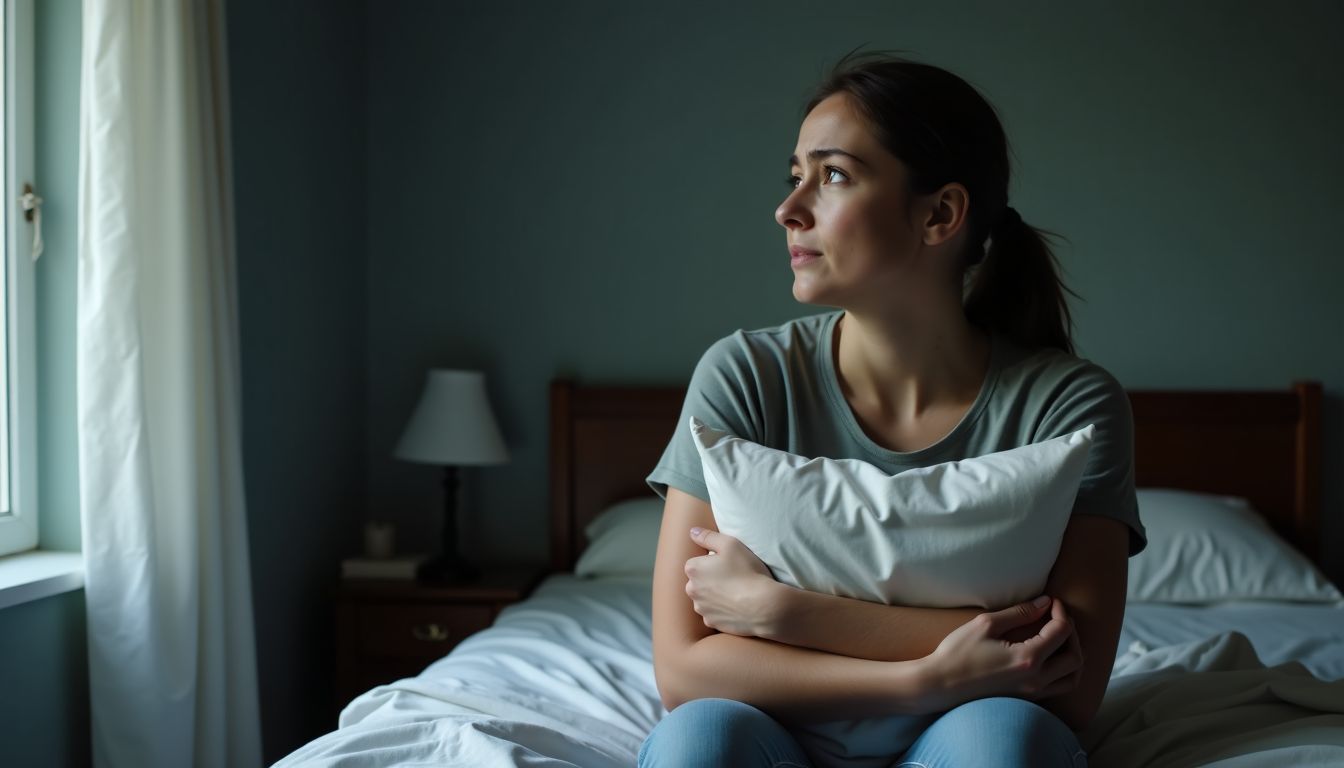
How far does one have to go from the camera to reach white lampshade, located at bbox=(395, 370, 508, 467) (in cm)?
296

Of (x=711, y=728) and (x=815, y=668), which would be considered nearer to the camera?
(x=711, y=728)

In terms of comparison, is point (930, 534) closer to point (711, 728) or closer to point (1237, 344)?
point (711, 728)

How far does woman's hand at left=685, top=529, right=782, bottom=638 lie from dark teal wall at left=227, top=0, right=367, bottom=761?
1654 mm

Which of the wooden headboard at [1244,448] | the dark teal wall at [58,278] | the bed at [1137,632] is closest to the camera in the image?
the bed at [1137,632]

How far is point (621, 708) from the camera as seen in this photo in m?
1.60

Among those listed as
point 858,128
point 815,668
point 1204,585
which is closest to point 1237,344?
point 1204,585

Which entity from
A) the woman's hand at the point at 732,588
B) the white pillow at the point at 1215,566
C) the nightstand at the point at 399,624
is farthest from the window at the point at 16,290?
Answer: the white pillow at the point at 1215,566

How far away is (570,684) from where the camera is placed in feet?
5.60

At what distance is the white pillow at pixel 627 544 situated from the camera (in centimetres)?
276

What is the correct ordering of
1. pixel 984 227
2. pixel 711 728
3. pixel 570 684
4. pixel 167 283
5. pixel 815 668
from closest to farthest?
pixel 711 728, pixel 815 668, pixel 984 227, pixel 570 684, pixel 167 283

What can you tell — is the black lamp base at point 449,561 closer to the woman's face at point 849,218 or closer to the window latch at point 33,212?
the window latch at point 33,212

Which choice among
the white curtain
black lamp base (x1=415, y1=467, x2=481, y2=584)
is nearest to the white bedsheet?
the white curtain

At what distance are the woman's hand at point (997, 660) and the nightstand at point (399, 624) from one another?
6.04 feet

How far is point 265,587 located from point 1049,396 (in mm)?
1992
